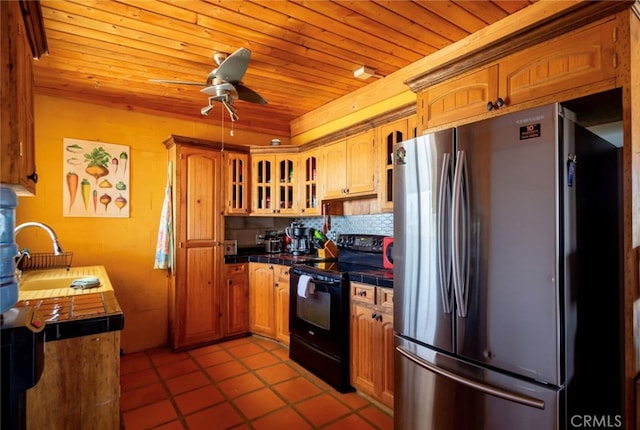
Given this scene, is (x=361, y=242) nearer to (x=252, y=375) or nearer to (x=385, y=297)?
(x=385, y=297)

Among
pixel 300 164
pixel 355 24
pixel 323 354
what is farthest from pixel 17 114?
pixel 300 164

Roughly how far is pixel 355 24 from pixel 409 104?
700 mm

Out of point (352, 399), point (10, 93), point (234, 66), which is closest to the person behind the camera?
point (10, 93)

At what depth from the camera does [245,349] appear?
138 inches

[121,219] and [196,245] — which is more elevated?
[121,219]

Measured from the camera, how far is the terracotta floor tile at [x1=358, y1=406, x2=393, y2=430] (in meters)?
2.24

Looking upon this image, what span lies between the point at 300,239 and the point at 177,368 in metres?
1.84

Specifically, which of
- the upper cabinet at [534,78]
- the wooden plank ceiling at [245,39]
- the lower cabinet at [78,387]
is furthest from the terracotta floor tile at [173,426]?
the wooden plank ceiling at [245,39]

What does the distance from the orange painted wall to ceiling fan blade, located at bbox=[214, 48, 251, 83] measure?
1.82 m

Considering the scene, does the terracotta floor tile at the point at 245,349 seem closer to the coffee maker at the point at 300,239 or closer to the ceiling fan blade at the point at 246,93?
the coffee maker at the point at 300,239

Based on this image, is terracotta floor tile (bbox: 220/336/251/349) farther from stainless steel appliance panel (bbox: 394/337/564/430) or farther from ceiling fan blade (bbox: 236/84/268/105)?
ceiling fan blade (bbox: 236/84/268/105)

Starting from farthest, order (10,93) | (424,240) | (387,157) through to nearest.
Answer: (387,157) < (424,240) < (10,93)

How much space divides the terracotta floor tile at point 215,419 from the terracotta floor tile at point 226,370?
0.46 metres

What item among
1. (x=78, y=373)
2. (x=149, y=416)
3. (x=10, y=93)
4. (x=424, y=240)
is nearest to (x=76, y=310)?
(x=78, y=373)
